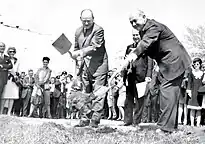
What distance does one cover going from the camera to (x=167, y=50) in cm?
592

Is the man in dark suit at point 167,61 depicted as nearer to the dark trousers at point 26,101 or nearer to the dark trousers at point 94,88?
the dark trousers at point 94,88

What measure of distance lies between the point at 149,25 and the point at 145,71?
193cm

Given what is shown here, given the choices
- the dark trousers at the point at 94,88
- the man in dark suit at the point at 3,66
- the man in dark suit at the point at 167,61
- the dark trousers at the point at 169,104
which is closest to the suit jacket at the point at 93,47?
the dark trousers at the point at 94,88

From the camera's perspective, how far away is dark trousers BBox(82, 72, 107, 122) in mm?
6535

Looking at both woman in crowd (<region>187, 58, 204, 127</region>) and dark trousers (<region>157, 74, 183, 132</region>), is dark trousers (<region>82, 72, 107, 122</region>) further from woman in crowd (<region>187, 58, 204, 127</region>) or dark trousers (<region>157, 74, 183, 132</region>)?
woman in crowd (<region>187, 58, 204, 127</region>)

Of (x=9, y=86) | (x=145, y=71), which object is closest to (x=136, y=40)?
(x=145, y=71)

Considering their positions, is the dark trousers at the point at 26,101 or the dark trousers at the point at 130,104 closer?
the dark trousers at the point at 130,104

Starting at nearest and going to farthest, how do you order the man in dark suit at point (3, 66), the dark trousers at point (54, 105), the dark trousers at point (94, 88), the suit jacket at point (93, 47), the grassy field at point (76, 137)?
the grassy field at point (76, 137) → the dark trousers at point (94, 88) → the suit jacket at point (93, 47) → the man in dark suit at point (3, 66) → the dark trousers at point (54, 105)

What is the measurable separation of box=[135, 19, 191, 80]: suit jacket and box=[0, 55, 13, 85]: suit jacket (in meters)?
4.92

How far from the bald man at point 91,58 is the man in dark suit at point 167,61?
1028mm

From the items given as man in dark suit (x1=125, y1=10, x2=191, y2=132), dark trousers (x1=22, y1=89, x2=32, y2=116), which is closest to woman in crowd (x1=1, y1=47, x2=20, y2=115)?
dark trousers (x1=22, y1=89, x2=32, y2=116)

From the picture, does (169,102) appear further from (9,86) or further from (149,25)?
(9,86)

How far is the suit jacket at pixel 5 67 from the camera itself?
9.86 m

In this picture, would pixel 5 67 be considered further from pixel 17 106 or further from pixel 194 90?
pixel 194 90
